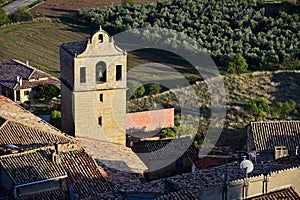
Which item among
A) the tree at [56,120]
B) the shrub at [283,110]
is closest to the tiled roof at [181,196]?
the tree at [56,120]

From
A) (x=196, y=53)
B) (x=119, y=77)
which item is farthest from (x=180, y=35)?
(x=119, y=77)

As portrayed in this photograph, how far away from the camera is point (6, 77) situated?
27094 millimetres

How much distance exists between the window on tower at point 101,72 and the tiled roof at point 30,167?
390 centimetres

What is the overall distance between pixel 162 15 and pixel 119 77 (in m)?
19.7

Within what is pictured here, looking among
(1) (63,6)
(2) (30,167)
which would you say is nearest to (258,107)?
(2) (30,167)

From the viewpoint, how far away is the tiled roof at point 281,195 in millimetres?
11617

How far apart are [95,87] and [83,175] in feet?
12.5

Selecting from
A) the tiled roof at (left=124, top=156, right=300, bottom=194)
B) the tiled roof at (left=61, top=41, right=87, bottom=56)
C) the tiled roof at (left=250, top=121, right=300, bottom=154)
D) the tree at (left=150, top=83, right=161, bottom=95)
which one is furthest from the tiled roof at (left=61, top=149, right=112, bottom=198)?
the tree at (left=150, top=83, right=161, bottom=95)

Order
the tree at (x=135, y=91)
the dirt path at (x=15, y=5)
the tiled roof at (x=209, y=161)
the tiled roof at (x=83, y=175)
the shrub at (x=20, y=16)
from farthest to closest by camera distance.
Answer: the dirt path at (x=15, y=5) < the shrub at (x=20, y=16) < the tree at (x=135, y=91) < the tiled roof at (x=209, y=161) < the tiled roof at (x=83, y=175)

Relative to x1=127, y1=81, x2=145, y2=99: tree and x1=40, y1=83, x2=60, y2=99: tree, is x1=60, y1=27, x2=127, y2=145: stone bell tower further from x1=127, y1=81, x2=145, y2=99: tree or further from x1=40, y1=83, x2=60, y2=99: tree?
x1=40, y1=83, x2=60, y2=99: tree

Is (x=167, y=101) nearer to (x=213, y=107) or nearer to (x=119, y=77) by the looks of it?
(x=213, y=107)

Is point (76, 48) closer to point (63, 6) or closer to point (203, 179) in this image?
point (203, 179)

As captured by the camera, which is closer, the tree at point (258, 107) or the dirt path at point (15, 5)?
the tree at point (258, 107)

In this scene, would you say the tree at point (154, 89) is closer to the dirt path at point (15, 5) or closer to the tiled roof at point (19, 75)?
the tiled roof at point (19, 75)
